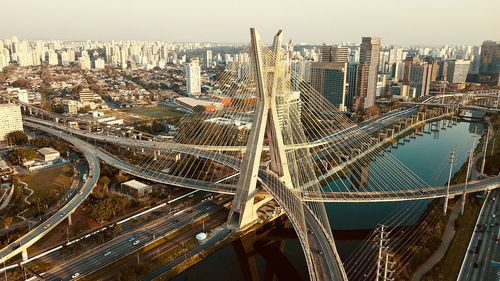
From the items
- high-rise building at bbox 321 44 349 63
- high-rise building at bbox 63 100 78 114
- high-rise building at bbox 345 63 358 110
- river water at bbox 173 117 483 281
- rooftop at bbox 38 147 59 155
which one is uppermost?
high-rise building at bbox 321 44 349 63

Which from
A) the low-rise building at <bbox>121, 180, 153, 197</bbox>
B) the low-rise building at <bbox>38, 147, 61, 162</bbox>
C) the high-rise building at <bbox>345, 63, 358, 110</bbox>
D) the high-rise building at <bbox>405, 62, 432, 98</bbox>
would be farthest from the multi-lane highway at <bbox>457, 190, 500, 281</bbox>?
the high-rise building at <bbox>405, 62, 432, 98</bbox>

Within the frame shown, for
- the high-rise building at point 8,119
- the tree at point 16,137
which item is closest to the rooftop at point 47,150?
the tree at point 16,137

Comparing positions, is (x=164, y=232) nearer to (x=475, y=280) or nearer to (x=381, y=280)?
(x=381, y=280)

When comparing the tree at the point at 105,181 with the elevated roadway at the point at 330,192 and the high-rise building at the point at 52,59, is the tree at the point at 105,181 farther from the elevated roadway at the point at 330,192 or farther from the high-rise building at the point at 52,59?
the high-rise building at the point at 52,59

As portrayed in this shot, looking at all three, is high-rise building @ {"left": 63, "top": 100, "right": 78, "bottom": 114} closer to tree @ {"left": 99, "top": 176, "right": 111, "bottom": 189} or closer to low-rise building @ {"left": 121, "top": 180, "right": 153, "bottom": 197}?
tree @ {"left": 99, "top": 176, "right": 111, "bottom": 189}

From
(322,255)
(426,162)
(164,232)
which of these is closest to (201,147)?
(164,232)
